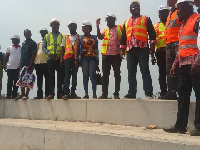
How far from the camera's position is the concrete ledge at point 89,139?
11.1 feet

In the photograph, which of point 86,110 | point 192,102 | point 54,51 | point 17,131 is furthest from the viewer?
point 54,51

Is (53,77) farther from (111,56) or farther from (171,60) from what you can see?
(171,60)

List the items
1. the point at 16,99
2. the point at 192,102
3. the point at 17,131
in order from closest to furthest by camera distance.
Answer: the point at 192,102 < the point at 17,131 < the point at 16,99

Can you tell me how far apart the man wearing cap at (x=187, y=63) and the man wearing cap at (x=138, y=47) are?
1.32m

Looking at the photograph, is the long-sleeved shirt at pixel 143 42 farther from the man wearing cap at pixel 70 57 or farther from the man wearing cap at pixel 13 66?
the man wearing cap at pixel 13 66

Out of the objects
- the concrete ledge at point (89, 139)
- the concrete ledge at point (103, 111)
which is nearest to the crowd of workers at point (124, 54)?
the concrete ledge at point (103, 111)

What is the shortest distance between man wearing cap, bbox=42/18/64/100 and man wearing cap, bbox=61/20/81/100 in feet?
0.68

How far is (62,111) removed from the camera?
6.70m

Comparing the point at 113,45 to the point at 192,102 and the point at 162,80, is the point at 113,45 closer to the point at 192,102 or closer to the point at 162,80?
the point at 162,80

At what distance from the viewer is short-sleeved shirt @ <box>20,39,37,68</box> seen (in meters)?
8.03

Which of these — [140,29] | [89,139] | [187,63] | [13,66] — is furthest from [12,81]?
[187,63]

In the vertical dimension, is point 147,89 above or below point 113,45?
below

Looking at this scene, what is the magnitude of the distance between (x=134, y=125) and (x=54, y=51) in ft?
10.6

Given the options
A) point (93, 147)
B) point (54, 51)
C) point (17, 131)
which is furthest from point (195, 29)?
point (54, 51)
